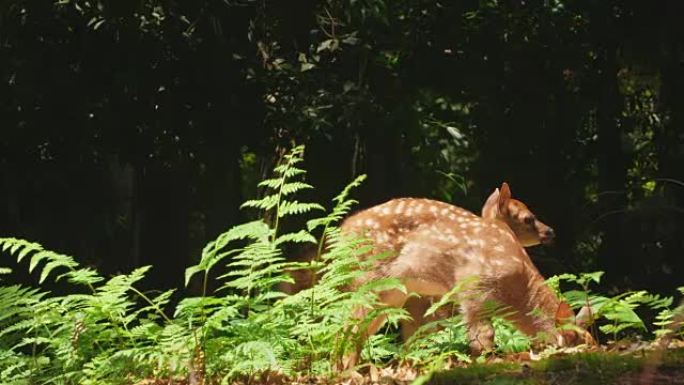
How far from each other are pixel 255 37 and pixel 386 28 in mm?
1153

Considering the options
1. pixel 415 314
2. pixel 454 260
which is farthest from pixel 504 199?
pixel 454 260

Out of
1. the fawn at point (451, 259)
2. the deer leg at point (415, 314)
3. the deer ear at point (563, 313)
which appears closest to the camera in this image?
the deer ear at point (563, 313)

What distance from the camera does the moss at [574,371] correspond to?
12.6 ft

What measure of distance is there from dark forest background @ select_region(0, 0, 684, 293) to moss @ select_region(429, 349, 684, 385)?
351 cm

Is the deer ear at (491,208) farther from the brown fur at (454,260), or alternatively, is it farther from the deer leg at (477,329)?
the deer leg at (477,329)

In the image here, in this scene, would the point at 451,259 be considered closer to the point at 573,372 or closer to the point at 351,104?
the point at 351,104

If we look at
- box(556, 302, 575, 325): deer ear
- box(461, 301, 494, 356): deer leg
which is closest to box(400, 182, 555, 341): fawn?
box(461, 301, 494, 356): deer leg

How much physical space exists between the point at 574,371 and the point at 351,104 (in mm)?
5522

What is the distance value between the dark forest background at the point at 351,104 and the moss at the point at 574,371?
351 cm

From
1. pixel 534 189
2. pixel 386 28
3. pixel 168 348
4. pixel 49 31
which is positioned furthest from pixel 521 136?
pixel 168 348

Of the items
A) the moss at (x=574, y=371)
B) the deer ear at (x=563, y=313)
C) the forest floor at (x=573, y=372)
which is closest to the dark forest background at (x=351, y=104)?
the deer ear at (x=563, y=313)

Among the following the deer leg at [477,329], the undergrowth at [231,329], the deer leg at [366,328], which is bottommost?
the deer leg at [477,329]

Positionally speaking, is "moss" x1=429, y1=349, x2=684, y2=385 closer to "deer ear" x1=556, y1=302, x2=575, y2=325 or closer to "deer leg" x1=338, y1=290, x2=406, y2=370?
"deer leg" x1=338, y1=290, x2=406, y2=370

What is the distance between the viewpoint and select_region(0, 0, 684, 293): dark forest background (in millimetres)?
9203
